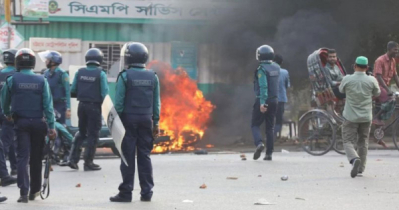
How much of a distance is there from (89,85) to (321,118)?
14.1 feet

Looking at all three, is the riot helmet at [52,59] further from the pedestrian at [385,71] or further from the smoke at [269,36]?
the smoke at [269,36]

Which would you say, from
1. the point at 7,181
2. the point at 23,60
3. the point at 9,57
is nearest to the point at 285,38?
the point at 9,57

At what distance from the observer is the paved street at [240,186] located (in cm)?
945

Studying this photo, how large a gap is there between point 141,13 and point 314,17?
4340 mm

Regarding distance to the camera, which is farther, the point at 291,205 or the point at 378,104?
the point at 378,104

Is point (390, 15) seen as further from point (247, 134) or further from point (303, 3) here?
point (247, 134)

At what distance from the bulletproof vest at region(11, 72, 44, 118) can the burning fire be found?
9783mm

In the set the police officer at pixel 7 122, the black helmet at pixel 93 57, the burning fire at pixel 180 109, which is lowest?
the burning fire at pixel 180 109

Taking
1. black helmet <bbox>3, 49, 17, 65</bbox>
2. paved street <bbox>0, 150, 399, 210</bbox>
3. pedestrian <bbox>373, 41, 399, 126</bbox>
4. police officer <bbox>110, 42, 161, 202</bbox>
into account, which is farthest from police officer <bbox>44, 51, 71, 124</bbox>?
pedestrian <bbox>373, 41, 399, 126</bbox>

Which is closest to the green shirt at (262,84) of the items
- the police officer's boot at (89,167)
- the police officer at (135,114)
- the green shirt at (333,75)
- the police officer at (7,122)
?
the green shirt at (333,75)

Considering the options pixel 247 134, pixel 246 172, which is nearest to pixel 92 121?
pixel 246 172

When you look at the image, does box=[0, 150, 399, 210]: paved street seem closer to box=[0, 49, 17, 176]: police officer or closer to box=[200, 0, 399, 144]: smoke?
box=[0, 49, 17, 176]: police officer

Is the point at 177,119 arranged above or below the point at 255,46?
below

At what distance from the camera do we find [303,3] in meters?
23.6
